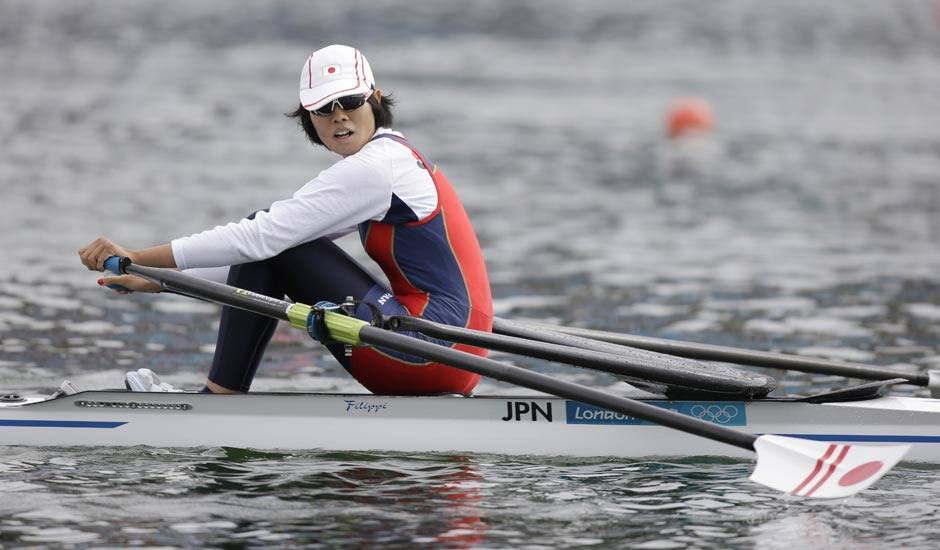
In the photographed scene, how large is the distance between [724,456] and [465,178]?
40.7 feet

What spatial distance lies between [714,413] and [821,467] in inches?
30.7

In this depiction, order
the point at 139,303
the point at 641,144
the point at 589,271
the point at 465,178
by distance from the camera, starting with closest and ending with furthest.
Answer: the point at 139,303 → the point at 589,271 → the point at 465,178 → the point at 641,144

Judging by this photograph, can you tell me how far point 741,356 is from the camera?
8.09 m

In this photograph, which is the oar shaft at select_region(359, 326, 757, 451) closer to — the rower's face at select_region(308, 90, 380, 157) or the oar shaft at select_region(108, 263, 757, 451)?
the oar shaft at select_region(108, 263, 757, 451)

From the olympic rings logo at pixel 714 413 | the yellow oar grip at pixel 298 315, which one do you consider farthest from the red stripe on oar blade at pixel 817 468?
the yellow oar grip at pixel 298 315

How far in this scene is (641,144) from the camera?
23.4m

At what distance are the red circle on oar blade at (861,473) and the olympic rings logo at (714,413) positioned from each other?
86cm

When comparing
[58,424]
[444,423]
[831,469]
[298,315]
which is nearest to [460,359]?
[444,423]

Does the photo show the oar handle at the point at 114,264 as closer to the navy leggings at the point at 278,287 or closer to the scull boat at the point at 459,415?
the scull boat at the point at 459,415

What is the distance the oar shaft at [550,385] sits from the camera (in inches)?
261

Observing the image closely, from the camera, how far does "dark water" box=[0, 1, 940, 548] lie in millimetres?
6770

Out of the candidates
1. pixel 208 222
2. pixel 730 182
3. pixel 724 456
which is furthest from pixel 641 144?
pixel 724 456

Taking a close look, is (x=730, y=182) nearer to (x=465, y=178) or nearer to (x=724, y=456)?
(x=465, y=178)

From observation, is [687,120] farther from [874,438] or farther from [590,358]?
[590,358]
